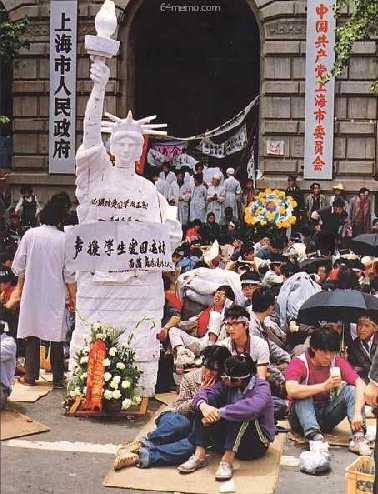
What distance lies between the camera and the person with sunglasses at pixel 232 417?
281 inches

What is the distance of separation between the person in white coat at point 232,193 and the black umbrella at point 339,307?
34.5 feet

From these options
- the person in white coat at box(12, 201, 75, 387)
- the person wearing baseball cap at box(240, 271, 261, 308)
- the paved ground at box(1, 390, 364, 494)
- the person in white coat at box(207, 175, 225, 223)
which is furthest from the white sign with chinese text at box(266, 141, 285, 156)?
the paved ground at box(1, 390, 364, 494)

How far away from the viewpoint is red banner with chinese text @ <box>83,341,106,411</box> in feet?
28.1

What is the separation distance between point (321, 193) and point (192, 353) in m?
10.7

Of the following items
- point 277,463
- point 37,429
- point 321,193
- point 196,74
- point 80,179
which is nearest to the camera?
point 277,463

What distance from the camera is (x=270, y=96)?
66.9ft

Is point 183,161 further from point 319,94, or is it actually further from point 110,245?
point 110,245

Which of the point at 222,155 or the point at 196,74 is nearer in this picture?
the point at 222,155

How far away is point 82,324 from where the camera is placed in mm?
9258

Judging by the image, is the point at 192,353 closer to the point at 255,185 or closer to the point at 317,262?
the point at 317,262

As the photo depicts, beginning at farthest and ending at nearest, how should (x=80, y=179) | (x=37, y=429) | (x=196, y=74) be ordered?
(x=196, y=74) < (x=80, y=179) < (x=37, y=429)

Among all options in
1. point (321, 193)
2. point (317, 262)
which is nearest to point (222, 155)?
point (321, 193)

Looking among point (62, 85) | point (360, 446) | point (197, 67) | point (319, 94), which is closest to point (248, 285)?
point (360, 446)

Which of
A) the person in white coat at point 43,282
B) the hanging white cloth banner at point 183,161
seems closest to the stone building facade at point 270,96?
the hanging white cloth banner at point 183,161
